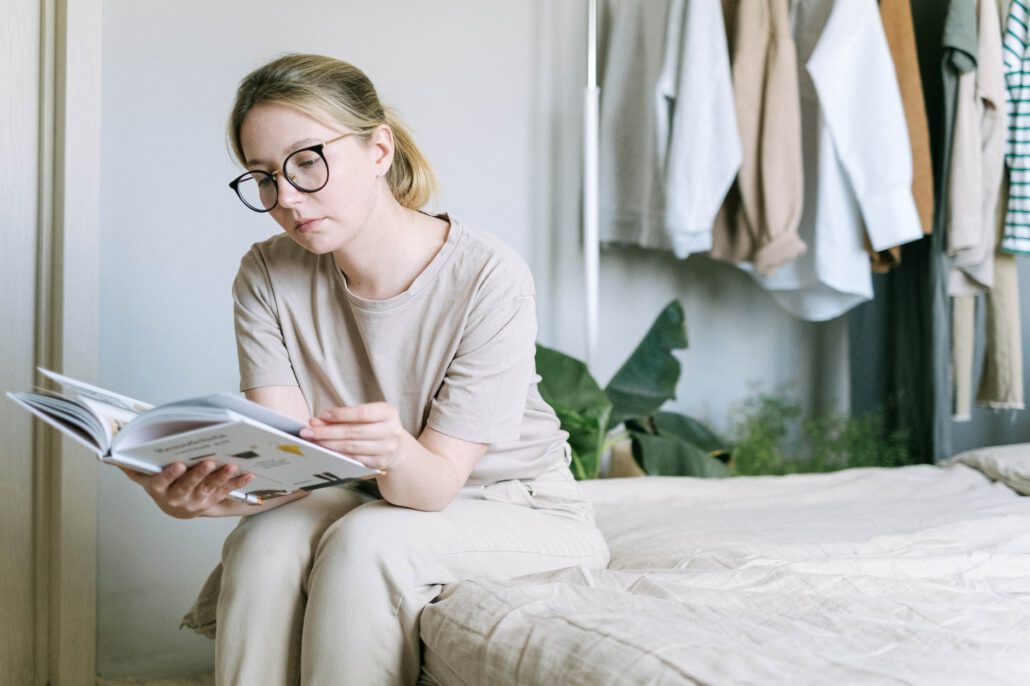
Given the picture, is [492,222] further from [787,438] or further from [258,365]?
[258,365]

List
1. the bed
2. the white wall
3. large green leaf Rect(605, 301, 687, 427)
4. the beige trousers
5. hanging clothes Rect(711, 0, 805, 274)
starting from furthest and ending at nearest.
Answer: hanging clothes Rect(711, 0, 805, 274) < large green leaf Rect(605, 301, 687, 427) < the white wall < the beige trousers < the bed

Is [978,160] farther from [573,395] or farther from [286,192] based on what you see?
[286,192]

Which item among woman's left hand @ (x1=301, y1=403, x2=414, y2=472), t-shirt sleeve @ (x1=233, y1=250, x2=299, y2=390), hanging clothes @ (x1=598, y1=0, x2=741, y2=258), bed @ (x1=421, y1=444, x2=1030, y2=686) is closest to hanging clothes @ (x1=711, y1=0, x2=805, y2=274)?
hanging clothes @ (x1=598, y1=0, x2=741, y2=258)

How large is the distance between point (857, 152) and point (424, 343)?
157cm

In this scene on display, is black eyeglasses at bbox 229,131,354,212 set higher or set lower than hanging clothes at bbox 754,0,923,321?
lower

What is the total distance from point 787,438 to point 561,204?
1.01m

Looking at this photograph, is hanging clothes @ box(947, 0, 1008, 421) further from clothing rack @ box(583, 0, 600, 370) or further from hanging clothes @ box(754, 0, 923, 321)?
clothing rack @ box(583, 0, 600, 370)

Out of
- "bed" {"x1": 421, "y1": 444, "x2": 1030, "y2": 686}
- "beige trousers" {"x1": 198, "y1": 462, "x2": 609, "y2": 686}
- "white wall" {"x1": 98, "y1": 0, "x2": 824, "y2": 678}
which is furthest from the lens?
"white wall" {"x1": 98, "y1": 0, "x2": 824, "y2": 678}

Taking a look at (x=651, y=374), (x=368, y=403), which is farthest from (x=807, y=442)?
(x=368, y=403)

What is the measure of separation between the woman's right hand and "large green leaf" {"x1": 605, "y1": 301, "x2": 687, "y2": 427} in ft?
4.30

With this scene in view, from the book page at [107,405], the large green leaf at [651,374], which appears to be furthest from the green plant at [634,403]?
the book page at [107,405]

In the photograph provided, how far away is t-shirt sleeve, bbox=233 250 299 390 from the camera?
50.4 inches

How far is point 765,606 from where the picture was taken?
3.43ft

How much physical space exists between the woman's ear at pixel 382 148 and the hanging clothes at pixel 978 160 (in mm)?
1627
